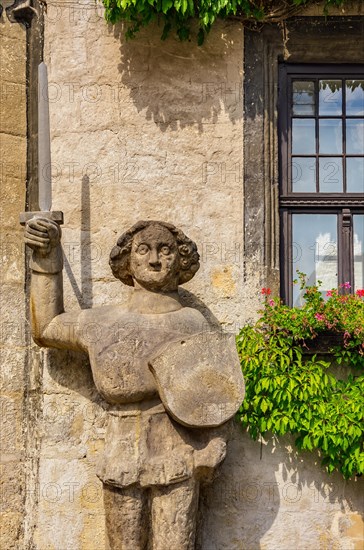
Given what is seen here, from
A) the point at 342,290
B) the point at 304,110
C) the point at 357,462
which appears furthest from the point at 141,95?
the point at 357,462

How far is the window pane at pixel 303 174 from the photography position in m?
5.29

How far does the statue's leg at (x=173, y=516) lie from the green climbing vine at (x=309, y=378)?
2.02 feet

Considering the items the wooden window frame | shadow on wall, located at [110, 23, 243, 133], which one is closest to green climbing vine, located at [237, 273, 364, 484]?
the wooden window frame

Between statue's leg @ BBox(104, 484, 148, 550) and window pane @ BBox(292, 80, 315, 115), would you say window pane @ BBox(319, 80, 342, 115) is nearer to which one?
window pane @ BBox(292, 80, 315, 115)

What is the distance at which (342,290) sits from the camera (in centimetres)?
517

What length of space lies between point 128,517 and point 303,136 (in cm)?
258

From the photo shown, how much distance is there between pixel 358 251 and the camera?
17.4 feet

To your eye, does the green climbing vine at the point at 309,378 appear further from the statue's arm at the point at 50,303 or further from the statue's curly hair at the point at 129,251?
the statue's arm at the point at 50,303

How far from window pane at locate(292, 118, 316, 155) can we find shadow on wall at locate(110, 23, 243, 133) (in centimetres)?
45

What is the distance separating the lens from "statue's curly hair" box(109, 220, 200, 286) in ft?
14.6

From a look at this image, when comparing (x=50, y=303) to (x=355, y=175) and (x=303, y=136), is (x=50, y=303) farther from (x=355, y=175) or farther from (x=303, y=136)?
(x=355, y=175)

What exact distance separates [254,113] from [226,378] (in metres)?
1.74

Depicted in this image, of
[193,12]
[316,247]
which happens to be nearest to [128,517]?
[316,247]

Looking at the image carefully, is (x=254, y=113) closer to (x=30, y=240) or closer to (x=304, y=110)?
(x=304, y=110)
